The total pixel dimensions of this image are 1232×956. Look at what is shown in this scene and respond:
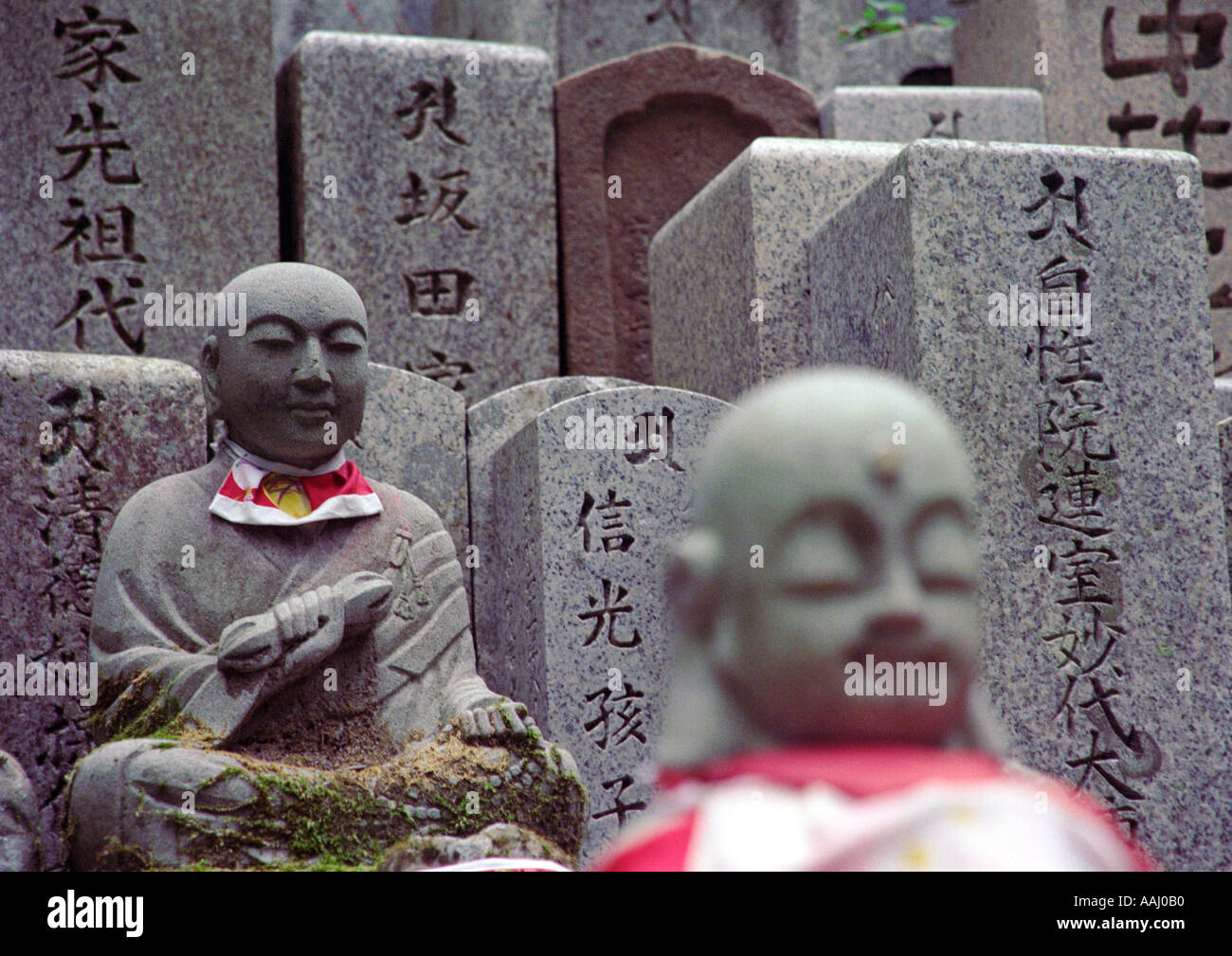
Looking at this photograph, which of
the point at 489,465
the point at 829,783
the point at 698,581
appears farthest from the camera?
the point at 489,465

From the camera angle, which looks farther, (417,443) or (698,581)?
(417,443)

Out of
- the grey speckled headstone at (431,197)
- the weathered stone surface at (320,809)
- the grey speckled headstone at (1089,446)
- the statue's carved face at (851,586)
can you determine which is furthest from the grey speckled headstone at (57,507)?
the statue's carved face at (851,586)

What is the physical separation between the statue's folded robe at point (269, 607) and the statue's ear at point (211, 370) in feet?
0.53

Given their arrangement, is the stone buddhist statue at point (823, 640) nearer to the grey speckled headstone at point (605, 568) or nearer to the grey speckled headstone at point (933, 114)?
the grey speckled headstone at point (605, 568)

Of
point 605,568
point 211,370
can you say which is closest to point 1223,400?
point 605,568

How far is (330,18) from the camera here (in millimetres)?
11844

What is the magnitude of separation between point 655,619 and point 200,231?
326 cm

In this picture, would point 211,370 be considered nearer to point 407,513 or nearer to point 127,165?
point 407,513

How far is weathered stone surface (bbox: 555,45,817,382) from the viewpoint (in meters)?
8.20

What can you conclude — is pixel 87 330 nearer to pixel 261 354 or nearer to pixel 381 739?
pixel 261 354

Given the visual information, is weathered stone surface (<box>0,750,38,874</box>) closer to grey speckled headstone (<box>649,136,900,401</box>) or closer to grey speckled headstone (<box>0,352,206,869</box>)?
grey speckled headstone (<box>0,352,206,869</box>)

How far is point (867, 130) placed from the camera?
8688 millimetres

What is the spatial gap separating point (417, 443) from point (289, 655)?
229 cm

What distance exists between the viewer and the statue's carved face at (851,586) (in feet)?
5.95
